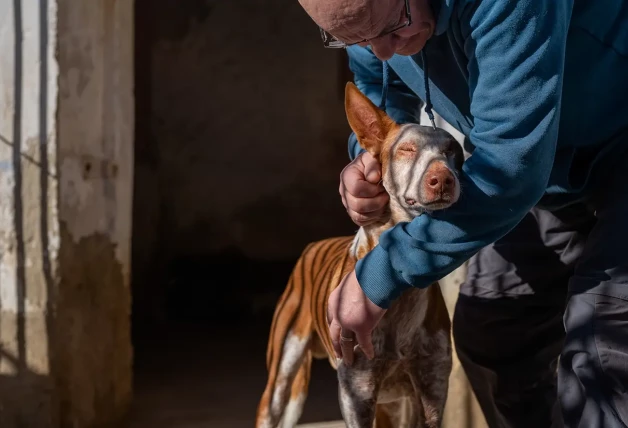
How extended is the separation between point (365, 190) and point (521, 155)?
552 mm

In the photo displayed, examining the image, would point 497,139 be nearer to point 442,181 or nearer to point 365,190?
point 442,181

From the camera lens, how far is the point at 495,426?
2.72 m

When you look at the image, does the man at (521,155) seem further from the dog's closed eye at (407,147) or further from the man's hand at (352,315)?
the dog's closed eye at (407,147)

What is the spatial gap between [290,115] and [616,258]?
561 cm

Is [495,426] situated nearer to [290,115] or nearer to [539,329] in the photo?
[539,329]

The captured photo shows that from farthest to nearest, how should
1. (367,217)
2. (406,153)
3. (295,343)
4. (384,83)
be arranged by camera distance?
(295,343), (384,83), (367,217), (406,153)

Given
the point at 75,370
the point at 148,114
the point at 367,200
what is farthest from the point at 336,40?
the point at 148,114

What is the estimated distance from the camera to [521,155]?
1639 millimetres

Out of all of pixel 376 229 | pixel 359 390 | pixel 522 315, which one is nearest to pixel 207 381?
Answer: pixel 522 315

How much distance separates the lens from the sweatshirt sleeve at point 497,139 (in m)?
1.62

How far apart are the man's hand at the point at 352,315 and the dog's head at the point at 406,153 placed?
25 cm

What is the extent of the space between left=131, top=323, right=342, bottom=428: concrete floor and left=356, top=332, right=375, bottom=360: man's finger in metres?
2.15

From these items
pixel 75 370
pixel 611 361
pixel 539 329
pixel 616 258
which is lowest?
pixel 75 370

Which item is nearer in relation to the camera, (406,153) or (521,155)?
(521,155)
